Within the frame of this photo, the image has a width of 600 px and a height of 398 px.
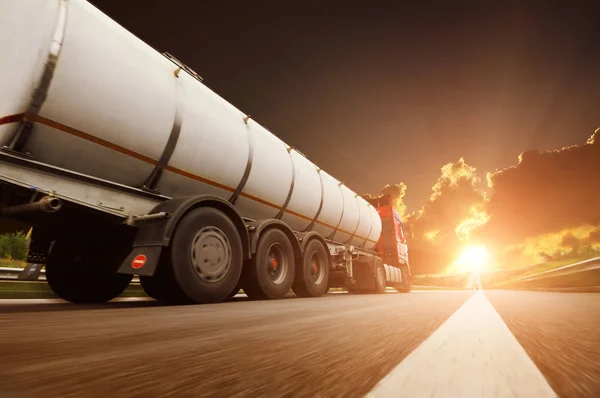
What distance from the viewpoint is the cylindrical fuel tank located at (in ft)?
11.5

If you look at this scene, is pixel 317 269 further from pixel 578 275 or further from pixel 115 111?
pixel 578 275

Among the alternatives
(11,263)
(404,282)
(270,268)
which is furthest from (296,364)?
(404,282)

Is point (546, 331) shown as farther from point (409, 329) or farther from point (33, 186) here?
point (33, 186)

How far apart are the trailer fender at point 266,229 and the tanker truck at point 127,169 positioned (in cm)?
3

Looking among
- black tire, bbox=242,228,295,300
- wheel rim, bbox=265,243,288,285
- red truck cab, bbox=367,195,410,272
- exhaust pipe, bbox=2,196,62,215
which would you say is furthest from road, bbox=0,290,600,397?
red truck cab, bbox=367,195,410,272

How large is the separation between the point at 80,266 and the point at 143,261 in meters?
2.06

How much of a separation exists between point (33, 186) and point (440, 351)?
154 inches

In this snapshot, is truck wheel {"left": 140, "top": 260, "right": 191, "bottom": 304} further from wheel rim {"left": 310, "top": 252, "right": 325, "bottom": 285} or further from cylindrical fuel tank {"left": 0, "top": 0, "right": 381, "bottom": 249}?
wheel rim {"left": 310, "top": 252, "right": 325, "bottom": 285}

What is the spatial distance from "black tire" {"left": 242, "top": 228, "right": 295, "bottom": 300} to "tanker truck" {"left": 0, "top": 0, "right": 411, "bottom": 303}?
0.9 inches

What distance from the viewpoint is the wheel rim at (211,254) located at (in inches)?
178

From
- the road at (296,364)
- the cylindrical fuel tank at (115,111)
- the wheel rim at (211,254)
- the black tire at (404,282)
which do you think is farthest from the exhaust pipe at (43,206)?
the black tire at (404,282)

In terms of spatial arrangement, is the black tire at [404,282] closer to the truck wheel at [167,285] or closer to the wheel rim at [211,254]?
the wheel rim at [211,254]

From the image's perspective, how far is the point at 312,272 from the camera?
24.7 feet

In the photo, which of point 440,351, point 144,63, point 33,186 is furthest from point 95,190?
point 440,351
